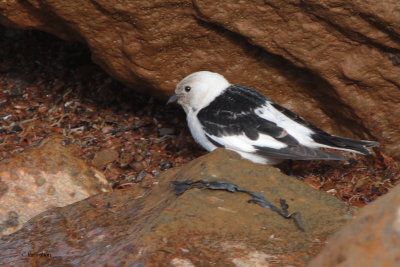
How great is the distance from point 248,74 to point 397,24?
1641 millimetres

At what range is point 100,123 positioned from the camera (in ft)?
21.7

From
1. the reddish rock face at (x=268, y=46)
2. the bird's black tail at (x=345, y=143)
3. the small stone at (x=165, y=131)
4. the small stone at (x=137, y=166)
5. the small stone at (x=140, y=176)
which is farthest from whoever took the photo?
the small stone at (x=165, y=131)

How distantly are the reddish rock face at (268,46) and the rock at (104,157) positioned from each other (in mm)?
836

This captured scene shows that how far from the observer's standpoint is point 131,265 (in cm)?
300

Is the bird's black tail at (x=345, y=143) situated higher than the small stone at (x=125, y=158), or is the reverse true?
the bird's black tail at (x=345, y=143)

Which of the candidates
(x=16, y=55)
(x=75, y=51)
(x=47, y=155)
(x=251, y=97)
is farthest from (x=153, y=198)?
(x=16, y=55)

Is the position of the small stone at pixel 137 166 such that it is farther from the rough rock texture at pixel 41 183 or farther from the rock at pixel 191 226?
the rock at pixel 191 226

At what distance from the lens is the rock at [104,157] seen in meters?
5.96

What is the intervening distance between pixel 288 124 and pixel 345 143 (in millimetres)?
568

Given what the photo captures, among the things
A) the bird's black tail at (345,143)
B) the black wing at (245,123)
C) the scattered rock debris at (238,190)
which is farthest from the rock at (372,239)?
the bird's black tail at (345,143)

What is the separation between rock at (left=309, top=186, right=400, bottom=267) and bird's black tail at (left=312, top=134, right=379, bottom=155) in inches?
118

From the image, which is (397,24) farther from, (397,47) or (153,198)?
(153,198)

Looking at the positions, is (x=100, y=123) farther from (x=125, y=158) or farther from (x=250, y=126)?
(x=250, y=126)

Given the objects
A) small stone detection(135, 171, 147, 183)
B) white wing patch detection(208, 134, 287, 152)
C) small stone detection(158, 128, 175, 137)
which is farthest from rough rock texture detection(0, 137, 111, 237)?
small stone detection(158, 128, 175, 137)
